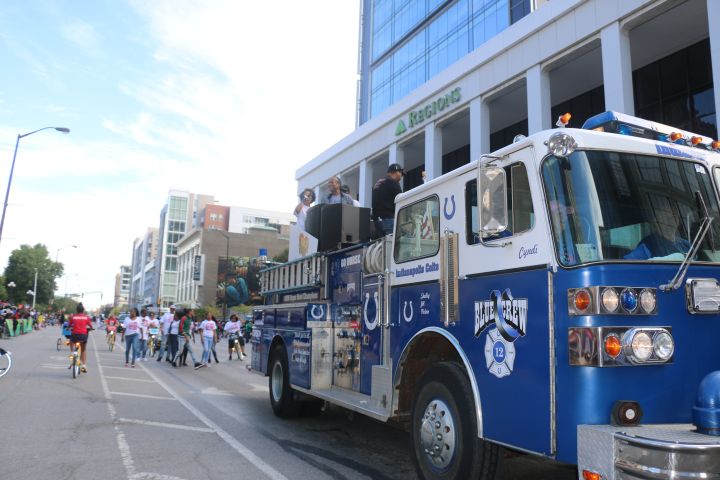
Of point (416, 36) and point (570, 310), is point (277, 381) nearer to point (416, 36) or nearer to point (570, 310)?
point (570, 310)

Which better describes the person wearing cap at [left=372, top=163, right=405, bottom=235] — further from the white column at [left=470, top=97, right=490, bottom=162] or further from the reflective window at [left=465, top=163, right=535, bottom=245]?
the white column at [left=470, top=97, right=490, bottom=162]

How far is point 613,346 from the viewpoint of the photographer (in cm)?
334

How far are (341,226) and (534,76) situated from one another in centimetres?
1432

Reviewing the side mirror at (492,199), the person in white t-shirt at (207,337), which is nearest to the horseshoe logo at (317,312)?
the side mirror at (492,199)

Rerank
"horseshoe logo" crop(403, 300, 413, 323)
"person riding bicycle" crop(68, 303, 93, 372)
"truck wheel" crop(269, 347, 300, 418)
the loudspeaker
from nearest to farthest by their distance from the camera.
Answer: "horseshoe logo" crop(403, 300, 413, 323) < the loudspeaker < "truck wheel" crop(269, 347, 300, 418) < "person riding bicycle" crop(68, 303, 93, 372)

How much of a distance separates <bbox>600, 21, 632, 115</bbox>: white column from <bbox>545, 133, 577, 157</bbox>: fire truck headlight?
13.5m

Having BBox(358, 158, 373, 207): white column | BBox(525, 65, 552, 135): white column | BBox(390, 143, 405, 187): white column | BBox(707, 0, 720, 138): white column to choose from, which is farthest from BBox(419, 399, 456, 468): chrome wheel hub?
BBox(358, 158, 373, 207): white column

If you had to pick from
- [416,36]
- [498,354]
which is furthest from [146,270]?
[498,354]

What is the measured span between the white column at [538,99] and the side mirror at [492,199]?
51.0 ft

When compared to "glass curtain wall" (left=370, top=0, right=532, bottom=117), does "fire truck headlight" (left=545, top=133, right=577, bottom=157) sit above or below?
below

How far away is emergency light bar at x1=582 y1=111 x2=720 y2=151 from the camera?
4.28 meters

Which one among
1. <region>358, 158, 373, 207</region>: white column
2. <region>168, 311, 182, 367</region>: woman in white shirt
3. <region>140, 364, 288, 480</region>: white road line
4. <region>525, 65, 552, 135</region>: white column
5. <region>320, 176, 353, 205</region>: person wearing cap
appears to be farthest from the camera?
<region>358, 158, 373, 207</region>: white column

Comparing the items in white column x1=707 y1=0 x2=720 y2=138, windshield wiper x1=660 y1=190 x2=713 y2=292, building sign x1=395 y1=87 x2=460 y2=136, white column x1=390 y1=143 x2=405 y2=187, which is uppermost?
building sign x1=395 y1=87 x2=460 y2=136

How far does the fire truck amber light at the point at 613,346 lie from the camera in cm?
333
